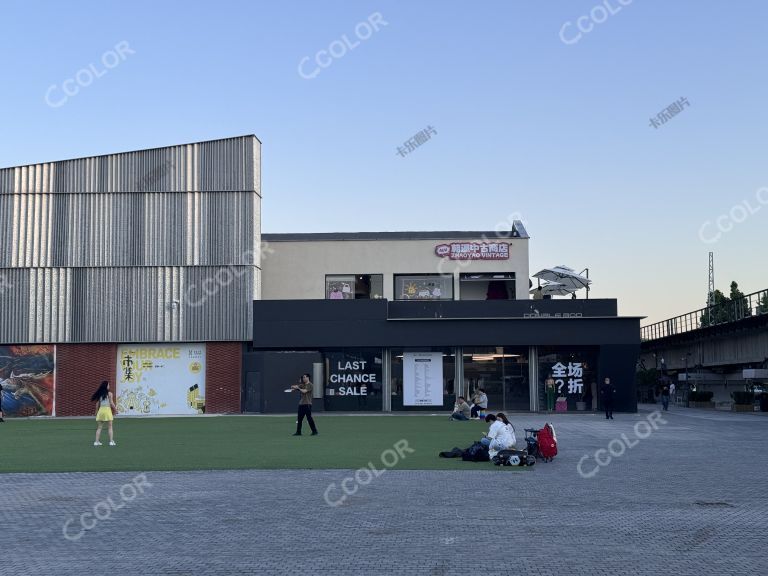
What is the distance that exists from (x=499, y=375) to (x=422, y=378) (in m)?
3.96

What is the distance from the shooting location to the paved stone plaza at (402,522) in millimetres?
8836

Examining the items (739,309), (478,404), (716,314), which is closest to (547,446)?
(478,404)

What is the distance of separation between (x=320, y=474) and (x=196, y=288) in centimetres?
3068

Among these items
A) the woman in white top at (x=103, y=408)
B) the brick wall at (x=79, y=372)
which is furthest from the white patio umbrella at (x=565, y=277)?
the woman in white top at (x=103, y=408)

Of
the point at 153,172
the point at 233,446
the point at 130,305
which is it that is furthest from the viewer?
the point at 153,172

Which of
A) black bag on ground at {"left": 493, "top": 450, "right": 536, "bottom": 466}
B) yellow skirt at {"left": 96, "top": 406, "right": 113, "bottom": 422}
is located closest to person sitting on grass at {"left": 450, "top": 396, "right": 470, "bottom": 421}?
yellow skirt at {"left": 96, "top": 406, "right": 113, "bottom": 422}

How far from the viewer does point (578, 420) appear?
36250 millimetres

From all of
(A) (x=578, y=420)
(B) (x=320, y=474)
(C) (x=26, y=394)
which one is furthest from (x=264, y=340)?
(B) (x=320, y=474)

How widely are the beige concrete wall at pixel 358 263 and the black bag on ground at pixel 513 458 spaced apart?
30.6 metres

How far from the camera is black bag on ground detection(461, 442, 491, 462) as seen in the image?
18766mm

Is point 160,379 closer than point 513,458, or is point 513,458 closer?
point 513,458

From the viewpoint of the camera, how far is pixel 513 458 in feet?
58.4

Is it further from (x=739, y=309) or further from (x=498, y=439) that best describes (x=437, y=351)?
(x=498, y=439)

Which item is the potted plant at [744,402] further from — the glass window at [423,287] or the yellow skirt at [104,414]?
the yellow skirt at [104,414]
